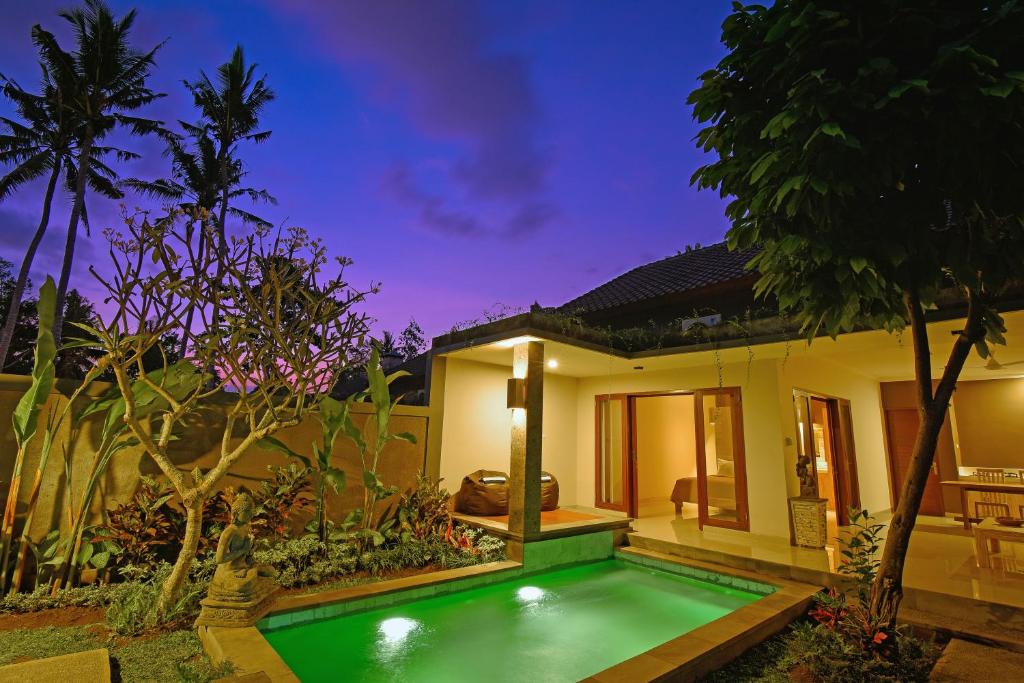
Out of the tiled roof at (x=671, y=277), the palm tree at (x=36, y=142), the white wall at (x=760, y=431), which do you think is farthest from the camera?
the palm tree at (x=36, y=142)

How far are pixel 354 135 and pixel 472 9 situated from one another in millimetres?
10228

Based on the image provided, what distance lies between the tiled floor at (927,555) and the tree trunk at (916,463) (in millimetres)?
2148

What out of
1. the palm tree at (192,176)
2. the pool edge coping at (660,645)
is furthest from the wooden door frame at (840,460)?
the palm tree at (192,176)

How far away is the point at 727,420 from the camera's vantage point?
10445 mm

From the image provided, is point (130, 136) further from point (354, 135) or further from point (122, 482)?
point (122, 482)

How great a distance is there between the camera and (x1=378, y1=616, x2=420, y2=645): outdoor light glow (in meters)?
3.87

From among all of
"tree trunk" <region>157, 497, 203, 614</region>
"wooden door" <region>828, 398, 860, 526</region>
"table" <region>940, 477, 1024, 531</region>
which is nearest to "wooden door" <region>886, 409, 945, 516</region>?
"wooden door" <region>828, 398, 860, 526</region>

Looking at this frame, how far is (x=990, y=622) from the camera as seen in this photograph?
3.92 m

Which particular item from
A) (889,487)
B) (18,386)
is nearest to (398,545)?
(18,386)

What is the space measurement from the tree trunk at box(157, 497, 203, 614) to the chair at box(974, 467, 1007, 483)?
429 inches

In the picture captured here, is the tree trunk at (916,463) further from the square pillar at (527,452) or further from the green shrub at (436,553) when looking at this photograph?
the green shrub at (436,553)

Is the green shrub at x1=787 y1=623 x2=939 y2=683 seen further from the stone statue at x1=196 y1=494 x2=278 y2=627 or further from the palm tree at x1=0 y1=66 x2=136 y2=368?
the palm tree at x1=0 y1=66 x2=136 y2=368

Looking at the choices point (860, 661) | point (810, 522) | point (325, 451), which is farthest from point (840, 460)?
point (325, 451)

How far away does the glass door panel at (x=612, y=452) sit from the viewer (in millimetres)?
8812
